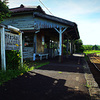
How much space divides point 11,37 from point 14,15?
22.9ft

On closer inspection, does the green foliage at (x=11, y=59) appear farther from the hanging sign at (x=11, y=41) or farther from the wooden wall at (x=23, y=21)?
the wooden wall at (x=23, y=21)

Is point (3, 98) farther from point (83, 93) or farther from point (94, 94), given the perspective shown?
point (94, 94)

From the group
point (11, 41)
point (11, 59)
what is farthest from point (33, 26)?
point (11, 59)

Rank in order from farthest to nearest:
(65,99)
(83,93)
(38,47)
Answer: (38,47) < (83,93) < (65,99)

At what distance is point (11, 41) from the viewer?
4.60m

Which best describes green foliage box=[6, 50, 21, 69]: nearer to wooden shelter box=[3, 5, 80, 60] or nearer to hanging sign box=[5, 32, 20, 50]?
hanging sign box=[5, 32, 20, 50]

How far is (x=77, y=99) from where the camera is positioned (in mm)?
2166

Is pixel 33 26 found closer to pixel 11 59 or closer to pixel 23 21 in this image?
pixel 23 21

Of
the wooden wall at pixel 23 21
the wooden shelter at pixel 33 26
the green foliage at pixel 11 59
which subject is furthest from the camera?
the wooden wall at pixel 23 21

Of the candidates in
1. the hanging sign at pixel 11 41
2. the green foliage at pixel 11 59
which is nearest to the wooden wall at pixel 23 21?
the hanging sign at pixel 11 41

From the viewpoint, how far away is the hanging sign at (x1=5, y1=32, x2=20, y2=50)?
434cm

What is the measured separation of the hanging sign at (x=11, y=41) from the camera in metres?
4.34

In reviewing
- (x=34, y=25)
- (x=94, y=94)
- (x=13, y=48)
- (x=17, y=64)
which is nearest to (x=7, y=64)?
(x=17, y=64)

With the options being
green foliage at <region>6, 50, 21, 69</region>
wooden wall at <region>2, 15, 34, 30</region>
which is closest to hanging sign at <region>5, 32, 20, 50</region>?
green foliage at <region>6, 50, 21, 69</region>
